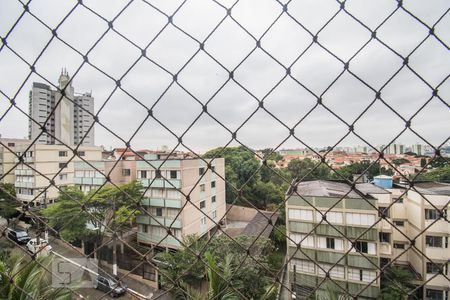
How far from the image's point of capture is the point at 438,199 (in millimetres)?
4820

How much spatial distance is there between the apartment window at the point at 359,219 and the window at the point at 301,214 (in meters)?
0.80

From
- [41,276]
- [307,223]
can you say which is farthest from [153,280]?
[41,276]

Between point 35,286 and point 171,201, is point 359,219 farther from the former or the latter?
point 35,286

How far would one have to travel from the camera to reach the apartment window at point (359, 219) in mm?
5375

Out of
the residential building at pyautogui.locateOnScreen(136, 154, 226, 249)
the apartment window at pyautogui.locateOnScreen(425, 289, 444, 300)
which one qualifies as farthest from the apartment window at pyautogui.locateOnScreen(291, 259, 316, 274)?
the apartment window at pyautogui.locateOnScreen(425, 289, 444, 300)

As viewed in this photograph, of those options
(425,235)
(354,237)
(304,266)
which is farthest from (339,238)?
(425,235)

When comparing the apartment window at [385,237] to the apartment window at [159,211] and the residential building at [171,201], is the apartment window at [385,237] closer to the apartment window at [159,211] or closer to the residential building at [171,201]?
the residential building at [171,201]

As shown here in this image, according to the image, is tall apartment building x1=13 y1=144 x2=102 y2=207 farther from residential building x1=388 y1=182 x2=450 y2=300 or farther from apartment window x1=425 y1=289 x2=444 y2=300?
apartment window x1=425 y1=289 x2=444 y2=300

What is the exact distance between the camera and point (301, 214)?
5777 mm

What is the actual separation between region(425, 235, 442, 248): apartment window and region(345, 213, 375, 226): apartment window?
65.2 inches

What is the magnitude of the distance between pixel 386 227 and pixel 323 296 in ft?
17.4

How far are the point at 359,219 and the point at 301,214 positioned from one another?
1.21m

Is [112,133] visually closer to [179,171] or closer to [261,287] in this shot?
[261,287]

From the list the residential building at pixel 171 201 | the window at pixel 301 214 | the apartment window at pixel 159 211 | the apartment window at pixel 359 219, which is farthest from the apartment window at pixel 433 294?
the apartment window at pixel 159 211
